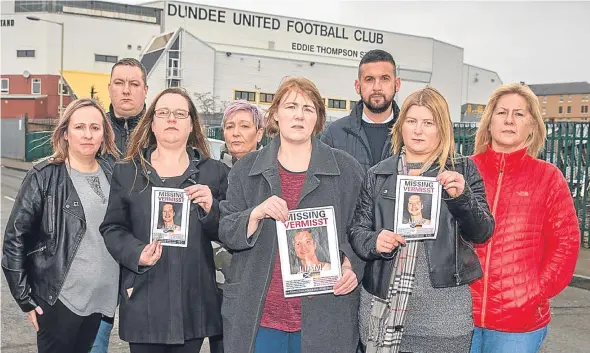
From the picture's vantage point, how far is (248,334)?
127 inches

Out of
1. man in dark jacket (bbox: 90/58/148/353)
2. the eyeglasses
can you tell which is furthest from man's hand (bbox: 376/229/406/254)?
man in dark jacket (bbox: 90/58/148/353)

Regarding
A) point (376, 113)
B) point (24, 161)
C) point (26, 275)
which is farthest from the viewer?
point (24, 161)

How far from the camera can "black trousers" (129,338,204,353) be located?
3504mm

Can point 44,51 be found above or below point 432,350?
above

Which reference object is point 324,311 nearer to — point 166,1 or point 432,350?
point 432,350

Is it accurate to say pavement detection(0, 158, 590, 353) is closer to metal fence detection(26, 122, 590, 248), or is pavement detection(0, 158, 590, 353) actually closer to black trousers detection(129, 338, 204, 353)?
metal fence detection(26, 122, 590, 248)

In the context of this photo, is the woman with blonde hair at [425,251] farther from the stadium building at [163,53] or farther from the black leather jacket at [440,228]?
the stadium building at [163,53]

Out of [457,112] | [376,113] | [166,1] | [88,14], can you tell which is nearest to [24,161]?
[88,14]

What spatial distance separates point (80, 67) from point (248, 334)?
54.4 metres

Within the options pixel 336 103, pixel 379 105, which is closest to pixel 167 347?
pixel 379 105

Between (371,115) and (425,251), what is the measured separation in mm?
1947

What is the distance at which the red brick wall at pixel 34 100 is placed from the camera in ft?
178

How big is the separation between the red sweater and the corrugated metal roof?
429 feet

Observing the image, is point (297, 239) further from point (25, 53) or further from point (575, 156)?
point (25, 53)
